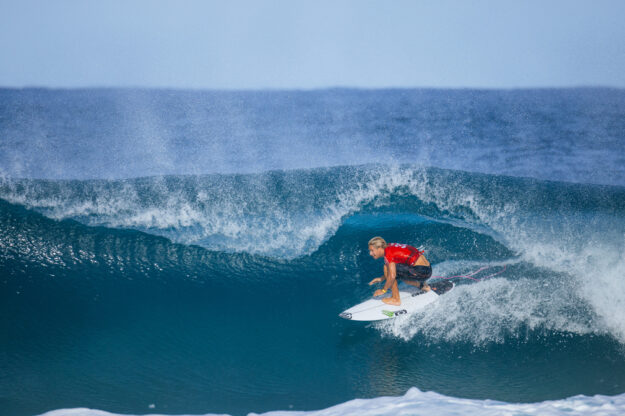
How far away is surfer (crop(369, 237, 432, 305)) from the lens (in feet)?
14.0

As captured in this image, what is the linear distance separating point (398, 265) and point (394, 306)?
0.39m

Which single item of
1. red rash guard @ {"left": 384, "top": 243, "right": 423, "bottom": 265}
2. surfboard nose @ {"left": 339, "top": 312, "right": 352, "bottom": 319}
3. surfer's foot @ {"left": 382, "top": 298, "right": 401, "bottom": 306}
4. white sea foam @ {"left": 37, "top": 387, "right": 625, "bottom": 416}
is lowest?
white sea foam @ {"left": 37, "top": 387, "right": 625, "bottom": 416}

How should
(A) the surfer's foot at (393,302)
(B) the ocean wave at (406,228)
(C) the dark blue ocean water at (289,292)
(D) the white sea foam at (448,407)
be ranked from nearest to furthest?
(D) the white sea foam at (448,407)
(C) the dark blue ocean water at (289,292)
(A) the surfer's foot at (393,302)
(B) the ocean wave at (406,228)

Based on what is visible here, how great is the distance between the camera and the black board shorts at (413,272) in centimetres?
446

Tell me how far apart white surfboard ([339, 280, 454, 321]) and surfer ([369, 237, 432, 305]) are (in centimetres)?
7

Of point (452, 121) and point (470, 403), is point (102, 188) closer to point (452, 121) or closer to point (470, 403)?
point (470, 403)

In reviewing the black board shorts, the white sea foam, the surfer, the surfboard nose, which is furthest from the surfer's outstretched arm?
the white sea foam

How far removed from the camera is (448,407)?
341 centimetres

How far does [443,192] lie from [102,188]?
17.0 ft

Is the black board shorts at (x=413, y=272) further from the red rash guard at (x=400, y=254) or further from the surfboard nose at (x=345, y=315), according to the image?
the surfboard nose at (x=345, y=315)

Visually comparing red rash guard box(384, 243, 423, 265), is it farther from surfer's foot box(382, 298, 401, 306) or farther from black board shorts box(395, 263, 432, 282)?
surfer's foot box(382, 298, 401, 306)

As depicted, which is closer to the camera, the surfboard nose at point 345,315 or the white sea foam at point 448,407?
the white sea foam at point 448,407

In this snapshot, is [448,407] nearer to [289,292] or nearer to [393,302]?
[393,302]

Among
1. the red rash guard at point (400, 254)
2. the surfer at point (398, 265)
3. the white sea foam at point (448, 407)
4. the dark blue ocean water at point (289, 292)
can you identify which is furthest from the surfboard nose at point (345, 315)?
the white sea foam at point (448, 407)
